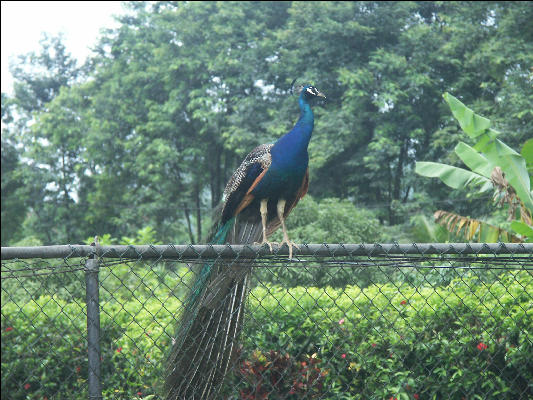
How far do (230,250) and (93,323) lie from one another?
1.68 ft

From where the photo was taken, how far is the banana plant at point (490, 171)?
6.40 metres

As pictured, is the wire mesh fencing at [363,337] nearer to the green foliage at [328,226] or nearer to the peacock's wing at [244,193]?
the peacock's wing at [244,193]

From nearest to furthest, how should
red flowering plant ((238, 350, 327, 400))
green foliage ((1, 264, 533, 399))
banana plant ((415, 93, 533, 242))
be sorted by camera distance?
1. green foliage ((1, 264, 533, 399))
2. red flowering plant ((238, 350, 327, 400))
3. banana plant ((415, 93, 533, 242))

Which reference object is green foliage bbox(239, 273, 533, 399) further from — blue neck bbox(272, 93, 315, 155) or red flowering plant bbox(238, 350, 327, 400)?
blue neck bbox(272, 93, 315, 155)

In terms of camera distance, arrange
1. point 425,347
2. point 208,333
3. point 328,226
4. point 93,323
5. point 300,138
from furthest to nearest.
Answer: point 328,226 < point 300,138 < point 425,347 < point 208,333 < point 93,323

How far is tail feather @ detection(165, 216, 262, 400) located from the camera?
103 inches

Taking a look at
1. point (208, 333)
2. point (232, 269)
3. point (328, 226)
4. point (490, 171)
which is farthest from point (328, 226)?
point (208, 333)

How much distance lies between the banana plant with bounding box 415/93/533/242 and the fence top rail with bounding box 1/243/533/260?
12.8ft

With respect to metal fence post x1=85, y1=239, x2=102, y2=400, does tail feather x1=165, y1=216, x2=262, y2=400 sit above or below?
below

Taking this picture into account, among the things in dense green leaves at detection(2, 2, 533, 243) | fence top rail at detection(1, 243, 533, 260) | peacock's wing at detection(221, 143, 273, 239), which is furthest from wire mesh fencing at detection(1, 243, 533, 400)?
dense green leaves at detection(2, 2, 533, 243)

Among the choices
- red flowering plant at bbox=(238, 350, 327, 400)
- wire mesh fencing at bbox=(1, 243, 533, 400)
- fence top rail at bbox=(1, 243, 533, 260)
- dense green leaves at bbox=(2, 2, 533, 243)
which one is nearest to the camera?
fence top rail at bbox=(1, 243, 533, 260)

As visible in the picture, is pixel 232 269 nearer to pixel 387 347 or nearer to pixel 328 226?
pixel 387 347

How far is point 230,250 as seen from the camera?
7.12 ft

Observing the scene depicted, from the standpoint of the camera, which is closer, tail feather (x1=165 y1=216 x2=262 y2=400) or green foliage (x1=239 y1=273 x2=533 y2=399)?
tail feather (x1=165 y1=216 x2=262 y2=400)
